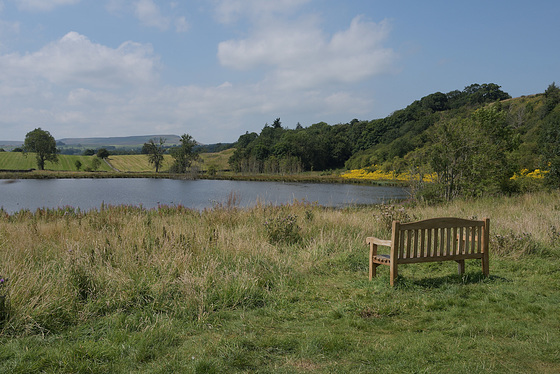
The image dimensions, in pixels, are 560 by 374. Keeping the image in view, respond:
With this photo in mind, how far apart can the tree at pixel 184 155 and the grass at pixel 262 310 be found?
2929 inches

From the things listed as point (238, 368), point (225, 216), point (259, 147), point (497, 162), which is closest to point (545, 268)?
point (238, 368)

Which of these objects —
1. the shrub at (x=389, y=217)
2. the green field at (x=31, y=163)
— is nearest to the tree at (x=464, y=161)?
the shrub at (x=389, y=217)

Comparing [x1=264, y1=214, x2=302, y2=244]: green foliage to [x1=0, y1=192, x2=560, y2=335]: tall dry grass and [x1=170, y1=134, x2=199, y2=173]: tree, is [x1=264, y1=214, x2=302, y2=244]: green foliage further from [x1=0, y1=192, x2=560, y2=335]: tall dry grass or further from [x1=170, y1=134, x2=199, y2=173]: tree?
[x1=170, y1=134, x2=199, y2=173]: tree

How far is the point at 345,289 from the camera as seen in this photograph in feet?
17.1

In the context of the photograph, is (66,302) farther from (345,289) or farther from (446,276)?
(446,276)

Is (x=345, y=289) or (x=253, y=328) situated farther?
(x=345, y=289)

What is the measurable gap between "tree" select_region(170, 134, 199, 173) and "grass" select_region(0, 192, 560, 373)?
74387 millimetres

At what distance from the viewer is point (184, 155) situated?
8194cm

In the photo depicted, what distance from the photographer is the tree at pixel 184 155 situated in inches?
3155

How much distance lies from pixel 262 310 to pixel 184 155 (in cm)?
8026

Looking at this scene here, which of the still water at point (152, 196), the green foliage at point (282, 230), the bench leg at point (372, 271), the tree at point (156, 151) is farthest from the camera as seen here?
the tree at point (156, 151)

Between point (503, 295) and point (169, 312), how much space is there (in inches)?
154

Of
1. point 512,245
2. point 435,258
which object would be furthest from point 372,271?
point 512,245

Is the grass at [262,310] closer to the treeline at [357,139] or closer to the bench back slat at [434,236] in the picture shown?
the bench back slat at [434,236]
